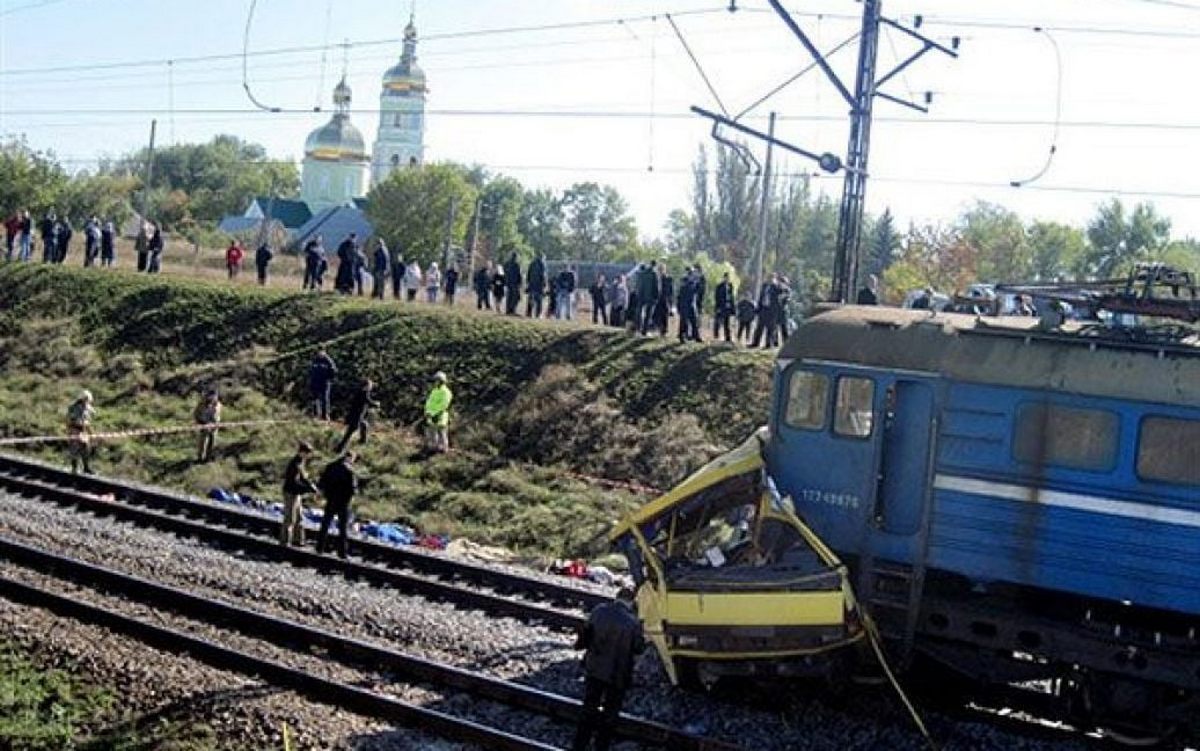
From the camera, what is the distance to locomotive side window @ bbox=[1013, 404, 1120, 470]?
12883mm

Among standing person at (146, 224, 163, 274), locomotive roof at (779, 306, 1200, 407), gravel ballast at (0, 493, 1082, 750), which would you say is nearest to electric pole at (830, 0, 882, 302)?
locomotive roof at (779, 306, 1200, 407)

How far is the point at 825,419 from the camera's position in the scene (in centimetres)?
1411

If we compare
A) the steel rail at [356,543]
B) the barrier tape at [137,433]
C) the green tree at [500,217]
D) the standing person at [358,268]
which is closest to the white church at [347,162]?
the green tree at [500,217]

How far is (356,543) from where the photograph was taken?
807 inches

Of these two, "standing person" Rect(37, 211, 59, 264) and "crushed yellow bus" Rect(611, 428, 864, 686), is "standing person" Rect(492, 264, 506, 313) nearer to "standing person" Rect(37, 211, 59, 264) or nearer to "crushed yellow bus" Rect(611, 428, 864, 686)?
"standing person" Rect(37, 211, 59, 264)

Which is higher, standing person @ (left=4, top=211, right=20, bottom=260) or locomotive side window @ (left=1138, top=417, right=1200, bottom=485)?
standing person @ (left=4, top=211, right=20, bottom=260)

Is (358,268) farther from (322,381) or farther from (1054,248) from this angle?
(1054,248)

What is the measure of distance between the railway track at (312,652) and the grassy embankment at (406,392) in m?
8.27

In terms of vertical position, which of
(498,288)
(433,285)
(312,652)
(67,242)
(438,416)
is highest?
(67,242)

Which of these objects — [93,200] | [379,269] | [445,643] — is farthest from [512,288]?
[93,200]

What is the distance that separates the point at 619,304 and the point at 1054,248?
60.2 metres

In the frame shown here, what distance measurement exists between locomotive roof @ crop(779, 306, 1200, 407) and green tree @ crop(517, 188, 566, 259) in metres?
106

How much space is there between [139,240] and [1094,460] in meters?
38.8

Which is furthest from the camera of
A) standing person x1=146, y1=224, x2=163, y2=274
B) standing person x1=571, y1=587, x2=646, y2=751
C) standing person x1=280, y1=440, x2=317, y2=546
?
standing person x1=146, y1=224, x2=163, y2=274
